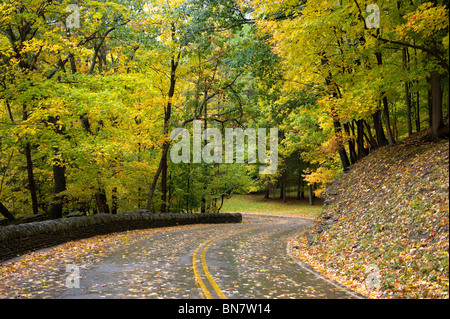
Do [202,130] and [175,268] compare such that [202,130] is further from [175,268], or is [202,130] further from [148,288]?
[148,288]

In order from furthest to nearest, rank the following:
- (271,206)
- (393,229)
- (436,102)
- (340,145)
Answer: (271,206) < (340,145) < (436,102) < (393,229)

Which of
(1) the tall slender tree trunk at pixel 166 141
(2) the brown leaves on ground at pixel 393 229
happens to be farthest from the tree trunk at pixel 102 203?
(2) the brown leaves on ground at pixel 393 229

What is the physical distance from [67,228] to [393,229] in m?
11.2

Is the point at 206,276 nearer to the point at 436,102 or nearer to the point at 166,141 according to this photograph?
the point at 436,102

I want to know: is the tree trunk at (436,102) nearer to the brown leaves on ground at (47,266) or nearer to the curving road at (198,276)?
the curving road at (198,276)

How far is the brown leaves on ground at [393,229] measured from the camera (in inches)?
265

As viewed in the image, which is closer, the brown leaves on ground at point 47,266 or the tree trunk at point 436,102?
the brown leaves on ground at point 47,266

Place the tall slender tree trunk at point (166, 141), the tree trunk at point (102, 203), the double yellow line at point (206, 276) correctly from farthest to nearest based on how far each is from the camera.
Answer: the tall slender tree trunk at point (166, 141) → the tree trunk at point (102, 203) → the double yellow line at point (206, 276)

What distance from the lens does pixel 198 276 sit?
8.15 meters

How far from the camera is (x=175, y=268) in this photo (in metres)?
9.12

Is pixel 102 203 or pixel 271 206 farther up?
pixel 102 203

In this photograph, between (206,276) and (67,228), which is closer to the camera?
(206,276)

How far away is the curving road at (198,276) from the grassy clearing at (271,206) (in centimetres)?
2839

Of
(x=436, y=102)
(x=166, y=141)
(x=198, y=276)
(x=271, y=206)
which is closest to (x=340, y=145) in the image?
(x=436, y=102)
